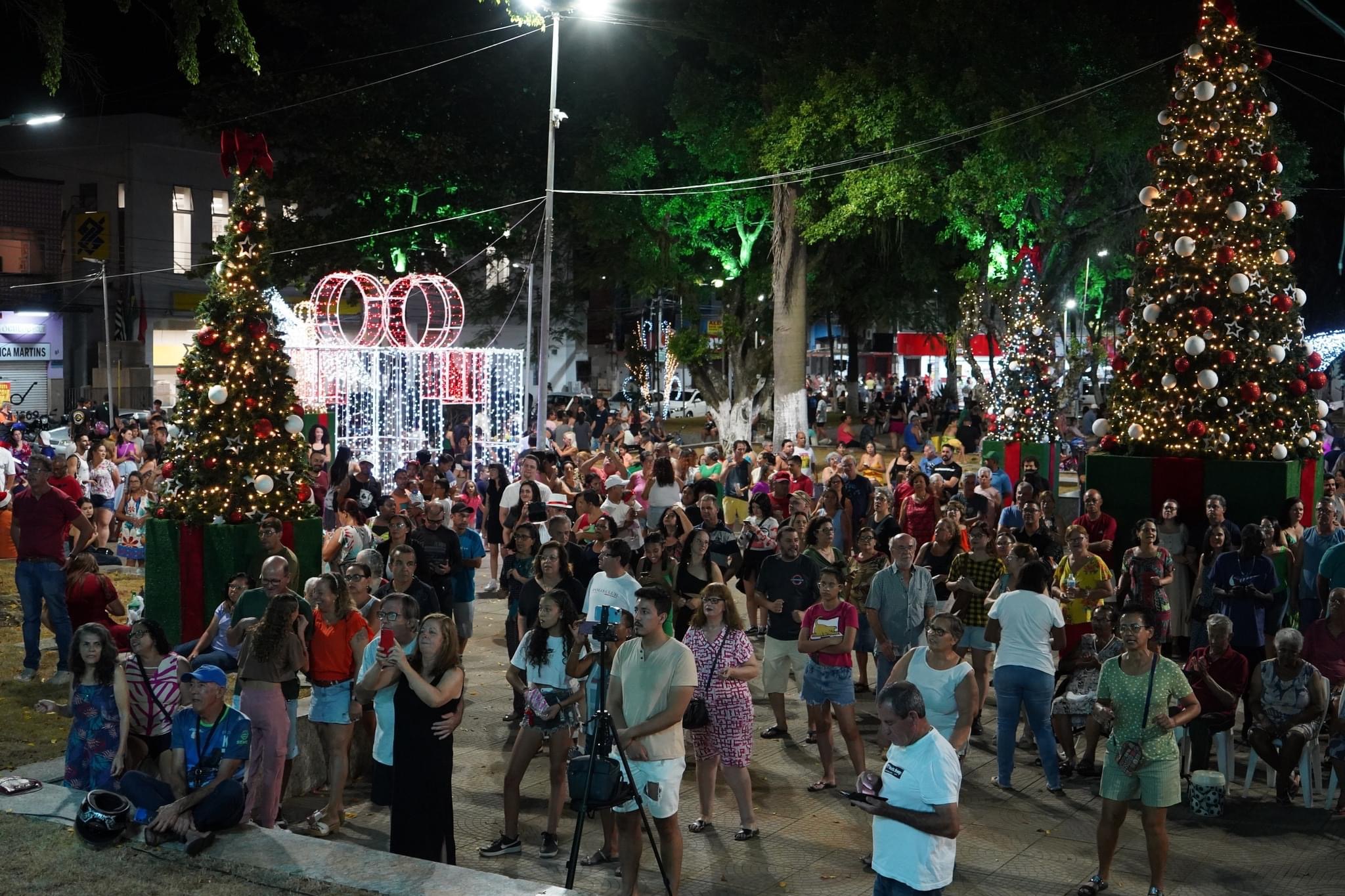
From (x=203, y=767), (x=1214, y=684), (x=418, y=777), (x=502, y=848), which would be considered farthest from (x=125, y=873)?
(x=1214, y=684)

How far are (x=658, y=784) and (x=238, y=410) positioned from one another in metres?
7.40

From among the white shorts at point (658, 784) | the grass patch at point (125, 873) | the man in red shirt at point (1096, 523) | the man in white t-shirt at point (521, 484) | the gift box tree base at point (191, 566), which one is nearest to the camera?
the grass patch at point (125, 873)

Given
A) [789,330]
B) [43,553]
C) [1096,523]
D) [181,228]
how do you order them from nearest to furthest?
1. [43,553]
2. [1096,523]
3. [789,330]
4. [181,228]

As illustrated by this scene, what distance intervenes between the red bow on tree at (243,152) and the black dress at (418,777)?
7.85 meters

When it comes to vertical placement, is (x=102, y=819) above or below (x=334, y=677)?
below

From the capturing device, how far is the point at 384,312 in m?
22.8

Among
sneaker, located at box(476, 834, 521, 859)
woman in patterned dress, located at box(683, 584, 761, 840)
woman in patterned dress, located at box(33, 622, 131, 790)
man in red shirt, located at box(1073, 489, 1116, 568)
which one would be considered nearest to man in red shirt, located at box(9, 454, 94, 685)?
woman in patterned dress, located at box(33, 622, 131, 790)

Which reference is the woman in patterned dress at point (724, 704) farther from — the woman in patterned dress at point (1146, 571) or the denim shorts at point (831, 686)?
the woman in patterned dress at point (1146, 571)

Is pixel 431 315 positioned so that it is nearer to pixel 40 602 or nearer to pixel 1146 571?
pixel 40 602

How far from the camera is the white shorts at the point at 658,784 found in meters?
6.69

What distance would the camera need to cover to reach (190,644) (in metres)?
10.4

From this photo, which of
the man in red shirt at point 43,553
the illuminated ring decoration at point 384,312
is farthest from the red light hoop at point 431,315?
the man in red shirt at point 43,553

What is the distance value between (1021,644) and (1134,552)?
2.66 m

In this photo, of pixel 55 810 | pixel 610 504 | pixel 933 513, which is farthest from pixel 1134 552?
pixel 55 810
